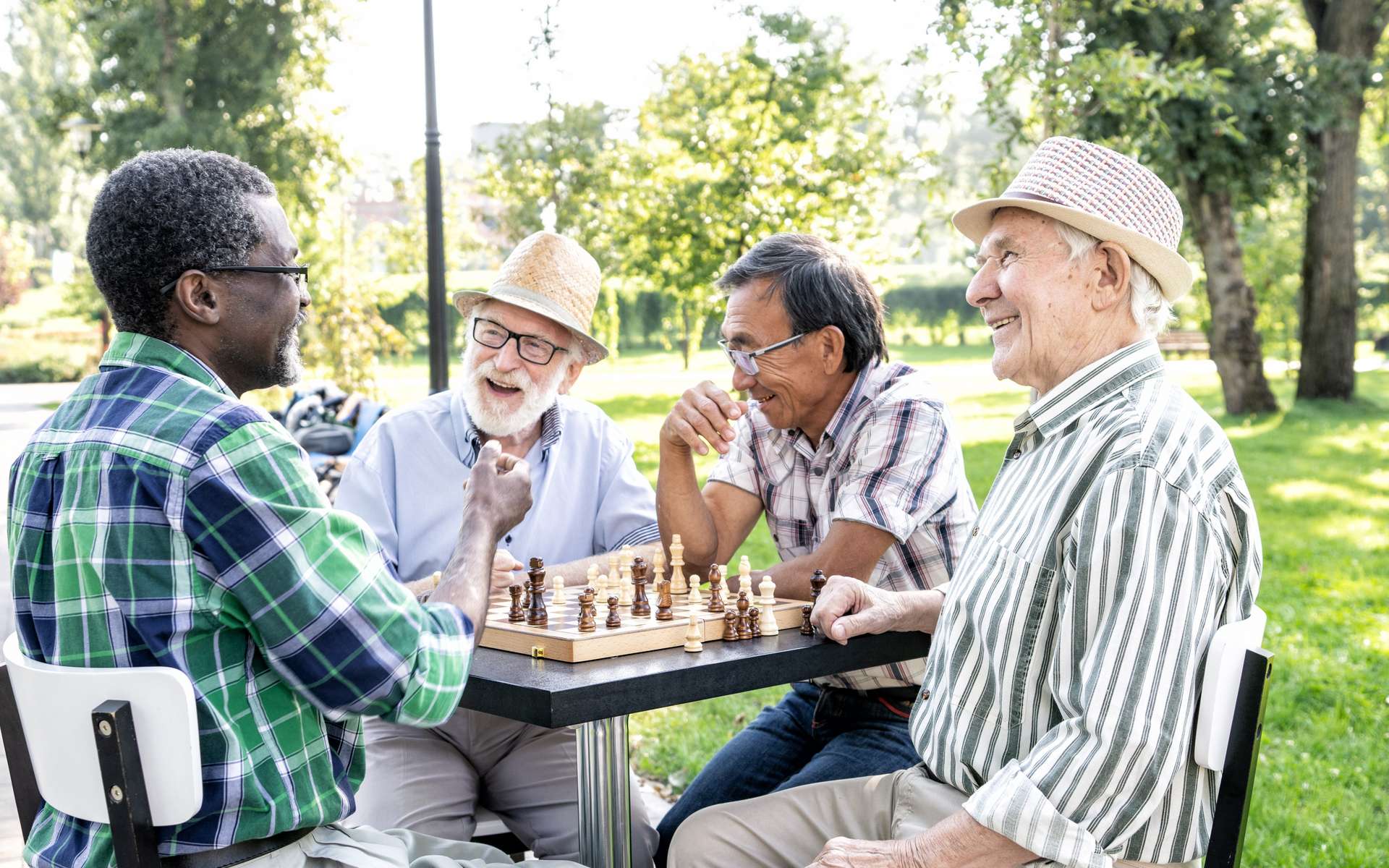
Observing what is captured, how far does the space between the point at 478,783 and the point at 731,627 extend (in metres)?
1.11

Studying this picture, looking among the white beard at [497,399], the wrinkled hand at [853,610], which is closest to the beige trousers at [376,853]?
the wrinkled hand at [853,610]

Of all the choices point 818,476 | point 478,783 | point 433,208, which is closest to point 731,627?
point 818,476

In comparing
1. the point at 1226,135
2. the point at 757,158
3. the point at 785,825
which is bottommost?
the point at 785,825

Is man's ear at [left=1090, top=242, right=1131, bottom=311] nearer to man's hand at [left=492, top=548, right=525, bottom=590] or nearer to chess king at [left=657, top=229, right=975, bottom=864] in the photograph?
chess king at [left=657, top=229, right=975, bottom=864]

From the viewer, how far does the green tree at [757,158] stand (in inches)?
486

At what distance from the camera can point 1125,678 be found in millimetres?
2006

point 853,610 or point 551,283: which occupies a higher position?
point 551,283

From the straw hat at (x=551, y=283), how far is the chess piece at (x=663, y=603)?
126 cm

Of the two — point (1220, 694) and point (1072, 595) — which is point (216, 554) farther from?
point (1220, 694)

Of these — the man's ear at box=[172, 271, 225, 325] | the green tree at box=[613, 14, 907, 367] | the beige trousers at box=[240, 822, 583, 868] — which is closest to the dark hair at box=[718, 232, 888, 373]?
the beige trousers at box=[240, 822, 583, 868]

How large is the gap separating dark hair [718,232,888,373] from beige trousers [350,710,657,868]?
4.30 ft

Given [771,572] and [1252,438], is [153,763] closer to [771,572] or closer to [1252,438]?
[771,572]

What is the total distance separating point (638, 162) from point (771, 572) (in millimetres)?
10713

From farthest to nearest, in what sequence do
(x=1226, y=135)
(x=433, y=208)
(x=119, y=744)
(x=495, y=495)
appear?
(x=1226, y=135), (x=433, y=208), (x=495, y=495), (x=119, y=744)
